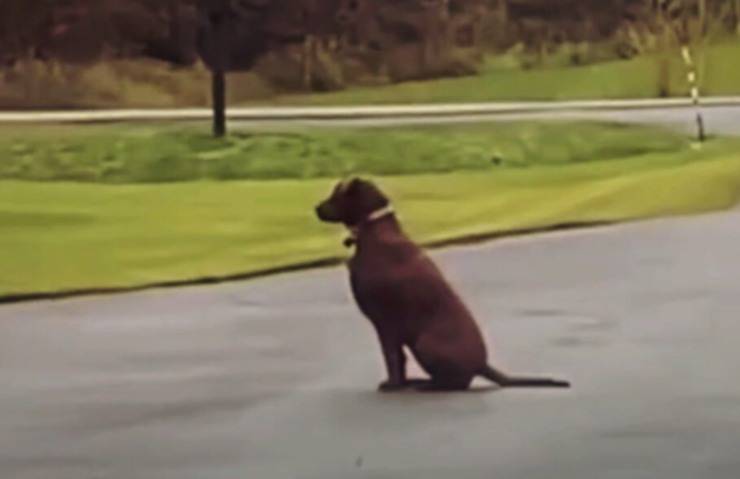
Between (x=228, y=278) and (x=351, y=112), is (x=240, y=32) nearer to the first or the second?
(x=351, y=112)

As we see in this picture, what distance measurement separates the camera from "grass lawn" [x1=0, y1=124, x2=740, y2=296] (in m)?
2.82

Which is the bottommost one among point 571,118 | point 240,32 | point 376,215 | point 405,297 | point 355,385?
point 355,385

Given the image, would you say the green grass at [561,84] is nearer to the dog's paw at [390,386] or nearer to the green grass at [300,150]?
the green grass at [300,150]

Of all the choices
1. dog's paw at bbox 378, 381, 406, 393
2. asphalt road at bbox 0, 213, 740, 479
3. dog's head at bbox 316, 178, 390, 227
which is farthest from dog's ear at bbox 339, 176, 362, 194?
dog's paw at bbox 378, 381, 406, 393

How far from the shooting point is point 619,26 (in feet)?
9.66

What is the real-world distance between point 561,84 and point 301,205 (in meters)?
0.41

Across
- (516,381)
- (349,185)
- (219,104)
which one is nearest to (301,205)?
(349,185)

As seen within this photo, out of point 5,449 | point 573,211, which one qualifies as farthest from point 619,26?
point 5,449

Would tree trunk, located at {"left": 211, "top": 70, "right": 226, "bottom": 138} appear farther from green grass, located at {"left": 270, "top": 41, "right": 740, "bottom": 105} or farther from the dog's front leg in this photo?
the dog's front leg

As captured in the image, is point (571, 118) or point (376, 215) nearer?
point (376, 215)

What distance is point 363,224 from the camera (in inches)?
112

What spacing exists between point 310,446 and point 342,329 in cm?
17

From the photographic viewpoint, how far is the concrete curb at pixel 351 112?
2.85 meters

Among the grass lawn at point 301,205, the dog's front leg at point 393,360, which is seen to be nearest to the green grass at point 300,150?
the grass lawn at point 301,205
